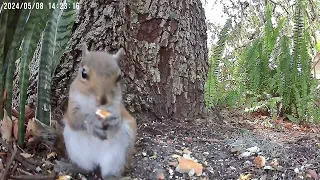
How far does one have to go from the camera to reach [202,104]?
2.00m

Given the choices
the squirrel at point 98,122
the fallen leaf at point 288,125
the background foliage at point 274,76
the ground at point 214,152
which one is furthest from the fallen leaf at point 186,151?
the fallen leaf at point 288,125

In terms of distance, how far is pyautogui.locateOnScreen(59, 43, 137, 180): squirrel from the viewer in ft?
3.77

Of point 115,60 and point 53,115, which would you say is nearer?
point 115,60

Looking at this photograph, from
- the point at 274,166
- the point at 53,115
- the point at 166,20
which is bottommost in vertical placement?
the point at 274,166

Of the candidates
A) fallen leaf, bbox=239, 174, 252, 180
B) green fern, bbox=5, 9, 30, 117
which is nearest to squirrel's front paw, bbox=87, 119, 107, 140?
green fern, bbox=5, 9, 30, 117

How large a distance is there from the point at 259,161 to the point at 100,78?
66 centimetres

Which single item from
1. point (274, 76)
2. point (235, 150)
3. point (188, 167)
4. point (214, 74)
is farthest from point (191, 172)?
point (274, 76)

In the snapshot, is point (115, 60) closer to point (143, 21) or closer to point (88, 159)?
point (88, 159)

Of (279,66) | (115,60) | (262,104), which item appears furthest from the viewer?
(279,66)

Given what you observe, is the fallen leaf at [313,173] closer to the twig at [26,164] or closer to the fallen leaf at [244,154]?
the fallen leaf at [244,154]

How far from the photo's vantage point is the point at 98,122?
3.91ft

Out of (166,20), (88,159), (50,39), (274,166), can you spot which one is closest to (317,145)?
(274,166)

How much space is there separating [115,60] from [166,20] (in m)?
0.70

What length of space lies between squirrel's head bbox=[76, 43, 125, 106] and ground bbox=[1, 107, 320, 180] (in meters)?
0.32
